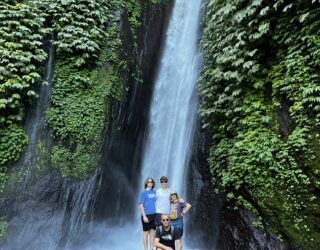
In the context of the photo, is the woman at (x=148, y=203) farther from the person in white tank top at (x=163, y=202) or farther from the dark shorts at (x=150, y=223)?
the person in white tank top at (x=163, y=202)

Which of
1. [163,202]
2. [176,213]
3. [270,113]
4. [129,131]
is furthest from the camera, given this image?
[129,131]

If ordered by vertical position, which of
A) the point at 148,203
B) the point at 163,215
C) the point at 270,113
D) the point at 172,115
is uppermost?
the point at 172,115

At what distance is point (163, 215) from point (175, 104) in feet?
23.6

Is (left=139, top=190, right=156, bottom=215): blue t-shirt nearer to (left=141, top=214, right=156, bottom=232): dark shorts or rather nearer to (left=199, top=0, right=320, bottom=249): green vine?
(left=141, top=214, right=156, bottom=232): dark shorts

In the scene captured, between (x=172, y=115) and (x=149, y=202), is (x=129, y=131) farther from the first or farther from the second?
(x=149, y=202)

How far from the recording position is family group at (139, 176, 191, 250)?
5.77 meters

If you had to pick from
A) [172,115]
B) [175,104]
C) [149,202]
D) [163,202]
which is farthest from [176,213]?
[175,104]

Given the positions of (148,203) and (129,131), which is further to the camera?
(129,131)

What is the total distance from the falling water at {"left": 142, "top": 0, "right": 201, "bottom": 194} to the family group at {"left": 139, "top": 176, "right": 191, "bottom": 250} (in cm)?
348

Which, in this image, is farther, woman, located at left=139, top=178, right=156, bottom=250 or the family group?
woman, located at left=139, top=178, right=156, bottom=250

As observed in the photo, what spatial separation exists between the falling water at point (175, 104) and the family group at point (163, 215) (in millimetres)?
3478

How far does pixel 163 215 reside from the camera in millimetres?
5688

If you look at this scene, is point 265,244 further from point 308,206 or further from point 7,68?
point 7,68

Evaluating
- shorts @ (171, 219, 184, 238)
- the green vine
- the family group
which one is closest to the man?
the family group
